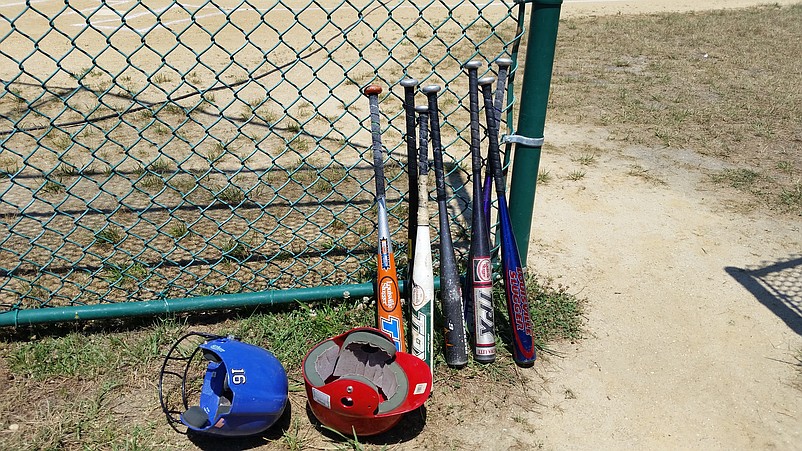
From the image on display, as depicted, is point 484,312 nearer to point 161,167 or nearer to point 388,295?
point 388,295

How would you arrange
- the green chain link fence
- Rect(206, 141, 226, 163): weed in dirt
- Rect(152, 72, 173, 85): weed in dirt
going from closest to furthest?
the green chain link fence → Rect(206, 141, 226, 163): weed in dirt → Rect(152, 72, 173, 85): weed in dirt

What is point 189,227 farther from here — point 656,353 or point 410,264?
point 656,353

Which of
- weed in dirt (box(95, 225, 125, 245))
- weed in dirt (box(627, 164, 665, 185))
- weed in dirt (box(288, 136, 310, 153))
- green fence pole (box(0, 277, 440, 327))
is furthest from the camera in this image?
weed in dirt (box(288, 136, 310, 153))

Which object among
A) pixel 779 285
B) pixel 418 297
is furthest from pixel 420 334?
pixel 779 285

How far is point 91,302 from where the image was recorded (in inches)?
123

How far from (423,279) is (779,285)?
1977 millimetres

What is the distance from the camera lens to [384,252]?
105 inches

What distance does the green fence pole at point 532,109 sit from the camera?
8.55 feet

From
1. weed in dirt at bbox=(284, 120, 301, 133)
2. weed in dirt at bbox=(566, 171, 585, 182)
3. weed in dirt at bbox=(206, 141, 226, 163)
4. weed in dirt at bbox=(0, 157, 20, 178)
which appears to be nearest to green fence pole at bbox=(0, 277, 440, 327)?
weed in dirt at bbox=(566, 171, 585, 182)

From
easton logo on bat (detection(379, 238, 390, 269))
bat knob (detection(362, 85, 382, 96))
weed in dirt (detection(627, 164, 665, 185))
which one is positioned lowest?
weed in dirt (detection(627, 164, 665, 185))

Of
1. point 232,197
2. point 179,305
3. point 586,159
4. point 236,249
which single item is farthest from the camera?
point 586,159

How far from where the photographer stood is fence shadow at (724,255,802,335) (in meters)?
3.09

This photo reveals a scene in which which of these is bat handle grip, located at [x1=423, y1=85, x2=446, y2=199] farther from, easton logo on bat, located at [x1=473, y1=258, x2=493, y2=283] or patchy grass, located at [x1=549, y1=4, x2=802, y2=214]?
patchy grass, located at [x1=549, y1=4, x2=802, y2=214]

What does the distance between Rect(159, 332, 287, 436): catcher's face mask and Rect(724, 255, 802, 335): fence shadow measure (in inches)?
93.7
